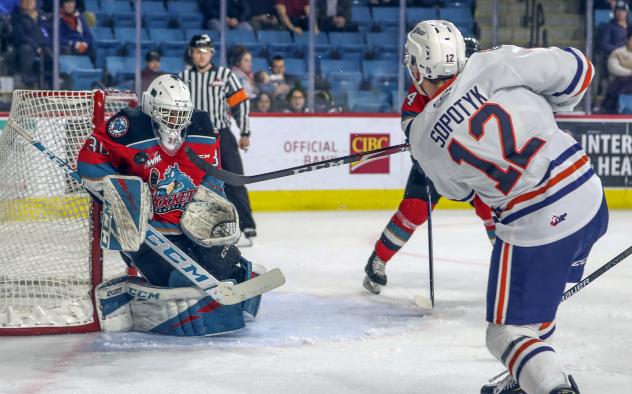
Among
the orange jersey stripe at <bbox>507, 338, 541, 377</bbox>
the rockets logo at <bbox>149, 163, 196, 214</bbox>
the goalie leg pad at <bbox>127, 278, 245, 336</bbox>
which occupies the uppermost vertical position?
the rockets logo at <bbox>149, 163, 196, 214</bbox>

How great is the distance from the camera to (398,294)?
422 cm

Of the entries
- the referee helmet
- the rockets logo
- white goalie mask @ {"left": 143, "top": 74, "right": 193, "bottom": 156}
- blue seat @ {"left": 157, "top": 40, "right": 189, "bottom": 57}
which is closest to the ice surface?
the rockets logo

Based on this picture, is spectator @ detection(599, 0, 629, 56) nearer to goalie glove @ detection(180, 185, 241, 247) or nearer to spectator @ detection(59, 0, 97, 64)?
spectator @ detection(59, 0, 97, 64)

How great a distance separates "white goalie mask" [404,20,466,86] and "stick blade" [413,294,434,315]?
1543 millimetres

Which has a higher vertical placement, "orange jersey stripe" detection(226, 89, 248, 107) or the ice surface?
"orange jersey stripe" detection(226, 89, 248, 107)

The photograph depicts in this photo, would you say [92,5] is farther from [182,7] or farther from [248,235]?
[248,235]

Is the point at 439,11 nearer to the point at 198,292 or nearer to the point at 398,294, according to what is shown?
the point at 398,294

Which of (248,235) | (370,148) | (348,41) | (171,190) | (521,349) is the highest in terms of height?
(348,41)

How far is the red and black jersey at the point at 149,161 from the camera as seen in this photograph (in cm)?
343

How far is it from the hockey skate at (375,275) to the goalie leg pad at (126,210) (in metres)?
1.12

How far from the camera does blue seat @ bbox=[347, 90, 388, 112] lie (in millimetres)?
7325

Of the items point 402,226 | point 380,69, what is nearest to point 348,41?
point 380,69

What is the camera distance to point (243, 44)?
7.21 meters

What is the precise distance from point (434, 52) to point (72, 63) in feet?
15.7
